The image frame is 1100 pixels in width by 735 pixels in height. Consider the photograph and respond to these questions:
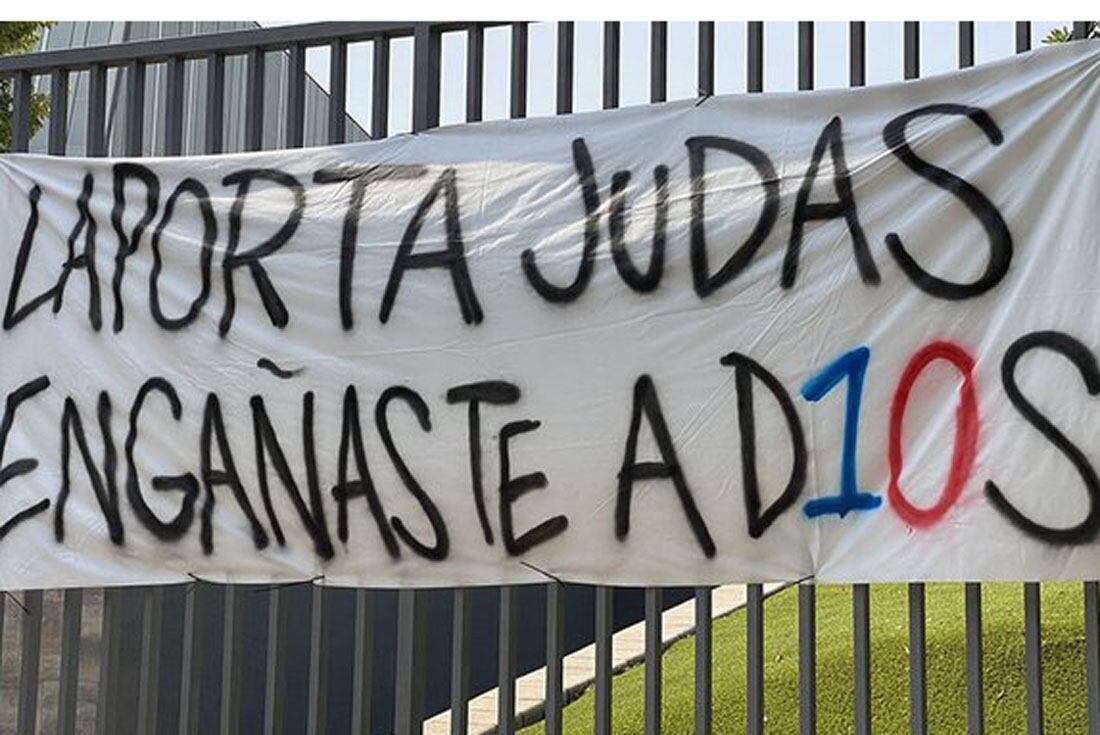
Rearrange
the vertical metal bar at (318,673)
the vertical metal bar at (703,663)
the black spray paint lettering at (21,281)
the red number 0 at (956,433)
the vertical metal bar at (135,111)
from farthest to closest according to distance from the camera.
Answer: the vertical metal bar at (135,111), the black spray paint lettering at (21,281), the vertical metal bar at (318,673), the vertical metal bar at (703,663), the red number 0 at (956,433)

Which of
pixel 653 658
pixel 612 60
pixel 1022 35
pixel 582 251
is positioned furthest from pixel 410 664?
pixel 1022 35

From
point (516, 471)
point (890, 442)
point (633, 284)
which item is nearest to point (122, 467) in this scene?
point (516, 471)

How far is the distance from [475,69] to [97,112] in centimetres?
137

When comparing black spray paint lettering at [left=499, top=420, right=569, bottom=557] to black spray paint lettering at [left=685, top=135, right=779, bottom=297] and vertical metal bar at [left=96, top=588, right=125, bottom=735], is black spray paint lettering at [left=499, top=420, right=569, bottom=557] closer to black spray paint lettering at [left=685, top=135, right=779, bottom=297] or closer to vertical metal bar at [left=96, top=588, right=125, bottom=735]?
black spray paint lettering at [left=685, top=135, right=779, bottom=297]

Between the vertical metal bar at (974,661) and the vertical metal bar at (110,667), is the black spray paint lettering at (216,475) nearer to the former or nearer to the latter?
the vertical metal bar at (110,667)

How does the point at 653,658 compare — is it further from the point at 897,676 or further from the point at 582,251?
the point at 897,676

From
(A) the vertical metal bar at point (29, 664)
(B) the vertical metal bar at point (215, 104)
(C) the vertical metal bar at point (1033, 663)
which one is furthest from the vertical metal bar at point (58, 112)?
(C) the vertical metal bar at point (1033, 663)

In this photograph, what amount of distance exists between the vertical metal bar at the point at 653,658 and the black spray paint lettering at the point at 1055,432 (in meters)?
0.88

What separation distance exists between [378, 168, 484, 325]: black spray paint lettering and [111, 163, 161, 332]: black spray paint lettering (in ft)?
2.80

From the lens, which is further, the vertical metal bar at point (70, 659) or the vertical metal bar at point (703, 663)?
the vertical metal bar at point (70, 659)

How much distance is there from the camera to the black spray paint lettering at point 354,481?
15.2ft

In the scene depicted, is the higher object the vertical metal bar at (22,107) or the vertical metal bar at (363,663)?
the vertical metal bar at (22,107)

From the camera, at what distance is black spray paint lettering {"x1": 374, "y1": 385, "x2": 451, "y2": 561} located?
457 cm

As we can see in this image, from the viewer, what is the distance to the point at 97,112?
5527mm
